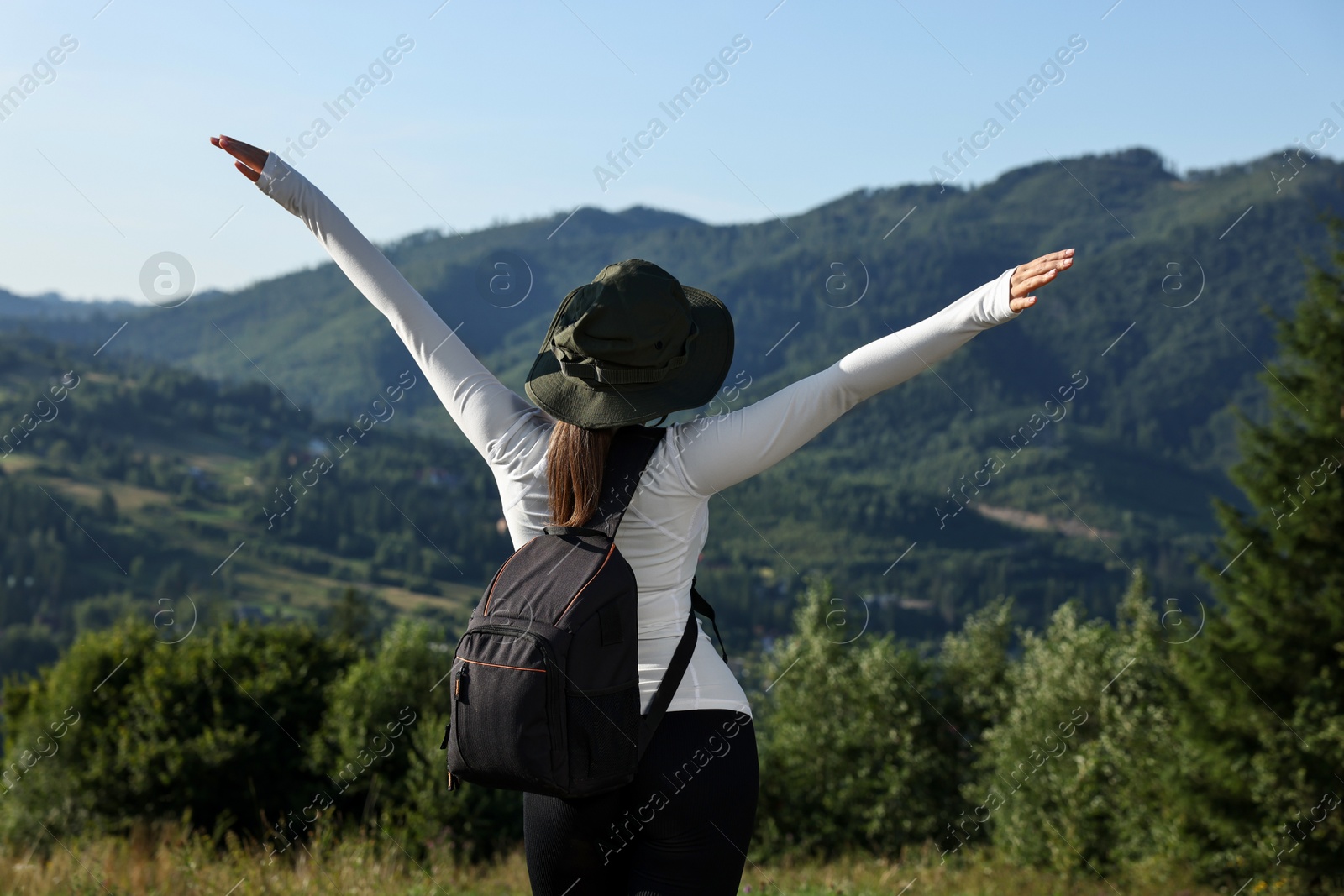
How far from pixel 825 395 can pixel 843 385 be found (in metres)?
0.03

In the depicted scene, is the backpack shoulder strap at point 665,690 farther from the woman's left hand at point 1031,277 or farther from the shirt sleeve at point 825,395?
the woman's left hand at point 1031,277

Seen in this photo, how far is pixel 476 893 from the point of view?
6.34m

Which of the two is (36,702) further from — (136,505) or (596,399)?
(136,505)

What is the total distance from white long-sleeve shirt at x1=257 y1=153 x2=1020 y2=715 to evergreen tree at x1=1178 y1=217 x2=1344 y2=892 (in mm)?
13605

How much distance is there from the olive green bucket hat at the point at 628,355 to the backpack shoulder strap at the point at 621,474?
44 millimetres

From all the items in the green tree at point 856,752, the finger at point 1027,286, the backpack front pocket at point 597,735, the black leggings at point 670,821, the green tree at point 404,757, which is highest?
the finger at point 1027,286

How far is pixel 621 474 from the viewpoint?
1772 mm

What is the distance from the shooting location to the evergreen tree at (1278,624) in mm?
13086

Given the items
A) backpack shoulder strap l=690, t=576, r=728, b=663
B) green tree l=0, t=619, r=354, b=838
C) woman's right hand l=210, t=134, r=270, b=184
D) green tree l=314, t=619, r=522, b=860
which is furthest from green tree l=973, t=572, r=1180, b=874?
woman's right hand l=210, t=134, r=270, b=184

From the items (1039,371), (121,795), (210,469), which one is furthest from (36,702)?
(1039,371)

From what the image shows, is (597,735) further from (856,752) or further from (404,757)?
(856,752)

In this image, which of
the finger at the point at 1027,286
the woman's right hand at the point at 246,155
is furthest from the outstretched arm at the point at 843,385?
the woman's right hand at the point at 246,155

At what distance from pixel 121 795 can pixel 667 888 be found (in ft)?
43.7

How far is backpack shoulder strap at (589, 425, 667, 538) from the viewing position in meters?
1.75
